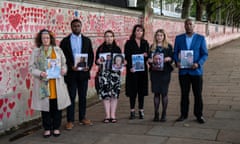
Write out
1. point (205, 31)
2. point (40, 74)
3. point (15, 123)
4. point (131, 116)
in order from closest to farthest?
point (40, 74)
point (15, 123)
point (131, 116)
point (205, 31)

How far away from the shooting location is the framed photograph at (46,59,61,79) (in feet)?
18.2

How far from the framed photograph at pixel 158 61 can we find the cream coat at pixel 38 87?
5.28 feet

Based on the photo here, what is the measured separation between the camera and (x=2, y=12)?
5898mm

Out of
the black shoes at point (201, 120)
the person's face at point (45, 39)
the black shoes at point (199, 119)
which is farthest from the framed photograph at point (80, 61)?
the black shoes at point (201, 120)

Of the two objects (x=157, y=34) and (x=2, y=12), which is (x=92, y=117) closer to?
(x=157, y=34)

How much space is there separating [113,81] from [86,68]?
60 cm

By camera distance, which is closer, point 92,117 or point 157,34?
point 157,34

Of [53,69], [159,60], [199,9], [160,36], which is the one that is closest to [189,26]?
[160,36]

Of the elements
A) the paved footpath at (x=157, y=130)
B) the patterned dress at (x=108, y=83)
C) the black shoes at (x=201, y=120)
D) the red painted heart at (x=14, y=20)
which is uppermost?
the red painted heart at (x=14, y=20)

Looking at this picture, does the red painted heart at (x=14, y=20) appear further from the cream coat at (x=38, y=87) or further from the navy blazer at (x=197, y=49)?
the navy blazer at (x=197, y=49)

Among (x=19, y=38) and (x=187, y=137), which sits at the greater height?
(x=19, y=38)

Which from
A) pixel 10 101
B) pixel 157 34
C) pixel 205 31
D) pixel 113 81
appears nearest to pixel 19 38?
pixel 10 101

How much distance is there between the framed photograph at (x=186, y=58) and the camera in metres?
6.27

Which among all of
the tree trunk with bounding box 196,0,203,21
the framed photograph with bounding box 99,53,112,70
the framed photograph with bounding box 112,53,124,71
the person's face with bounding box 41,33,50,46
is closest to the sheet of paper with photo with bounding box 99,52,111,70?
the framed photograph with bounding box 99,53,112,70
